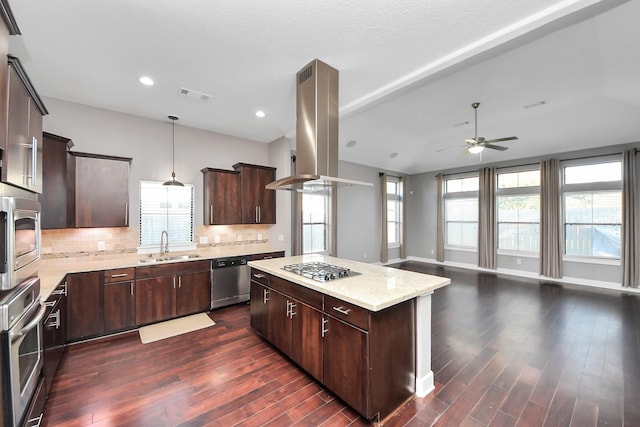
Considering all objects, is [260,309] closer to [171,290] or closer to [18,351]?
[171,290]

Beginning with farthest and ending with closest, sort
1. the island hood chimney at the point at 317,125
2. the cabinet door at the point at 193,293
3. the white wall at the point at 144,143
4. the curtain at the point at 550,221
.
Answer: the curtain at the point at 550,221, the cabinet door at the point at 193,293, the white wall at the point at 144,143, the island hood chimney at the point at 317,125

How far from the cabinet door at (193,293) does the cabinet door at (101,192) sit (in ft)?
3.80

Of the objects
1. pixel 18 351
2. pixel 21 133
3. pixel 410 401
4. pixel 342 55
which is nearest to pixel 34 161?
pixel 21 133

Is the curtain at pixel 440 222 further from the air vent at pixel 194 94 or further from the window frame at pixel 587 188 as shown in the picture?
the air vent at pixel 194 94

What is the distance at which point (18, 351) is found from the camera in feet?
4.62

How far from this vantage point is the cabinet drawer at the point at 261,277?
115 inches

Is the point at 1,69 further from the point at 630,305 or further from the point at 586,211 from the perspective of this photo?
the point at 586,211

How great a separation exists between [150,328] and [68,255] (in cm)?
149

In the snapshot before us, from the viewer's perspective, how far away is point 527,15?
2014mm

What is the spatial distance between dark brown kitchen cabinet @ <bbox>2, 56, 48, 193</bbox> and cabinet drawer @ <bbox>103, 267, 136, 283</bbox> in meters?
1.54

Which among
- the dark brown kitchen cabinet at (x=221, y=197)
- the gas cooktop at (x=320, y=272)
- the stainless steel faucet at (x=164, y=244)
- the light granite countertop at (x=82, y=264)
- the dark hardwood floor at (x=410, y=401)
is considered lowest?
the dark hardwood floor at (x=410, y=401)

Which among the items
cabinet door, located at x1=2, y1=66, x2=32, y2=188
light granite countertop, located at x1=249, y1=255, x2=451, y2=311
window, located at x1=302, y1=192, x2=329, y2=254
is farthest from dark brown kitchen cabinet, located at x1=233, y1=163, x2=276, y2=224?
cabinet door, located at x1=2, y1=66, x2=32, y2=188

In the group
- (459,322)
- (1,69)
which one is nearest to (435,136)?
(459,322)

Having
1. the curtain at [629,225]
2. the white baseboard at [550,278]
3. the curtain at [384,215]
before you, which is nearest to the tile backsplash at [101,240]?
the curtain at [384,215]
